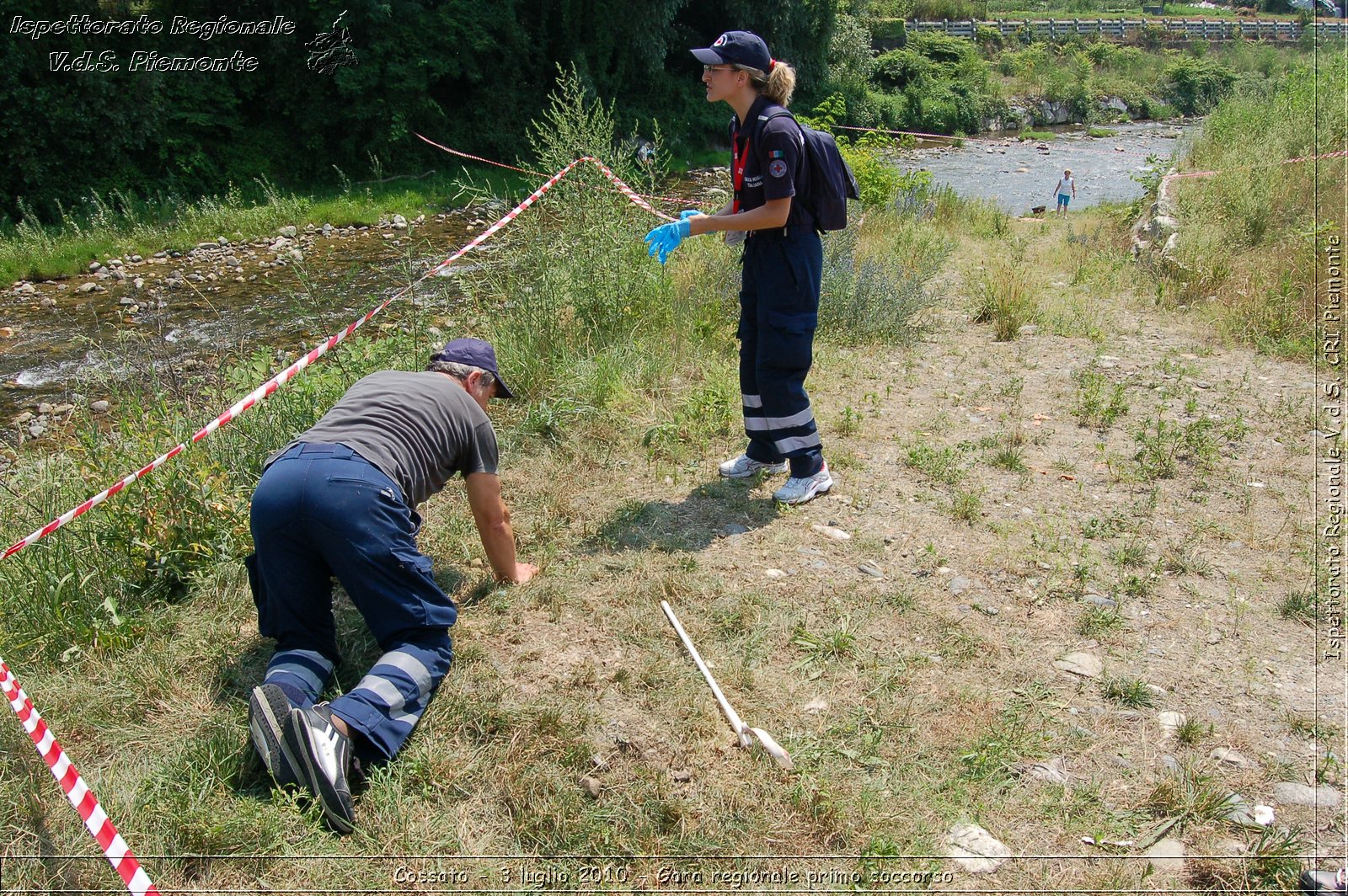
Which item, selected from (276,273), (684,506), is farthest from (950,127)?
(684,506)

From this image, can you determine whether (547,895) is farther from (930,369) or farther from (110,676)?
(930,369)

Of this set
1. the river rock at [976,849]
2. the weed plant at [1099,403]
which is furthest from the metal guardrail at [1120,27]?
the river rock at [976,849]

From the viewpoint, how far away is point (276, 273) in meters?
11.2

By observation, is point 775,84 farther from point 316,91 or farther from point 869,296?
point 316,91

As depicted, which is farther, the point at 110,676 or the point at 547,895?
the point at 110,676

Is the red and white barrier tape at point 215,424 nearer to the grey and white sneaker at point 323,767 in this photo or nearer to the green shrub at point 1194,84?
the grey and white sneaker at point 323,767

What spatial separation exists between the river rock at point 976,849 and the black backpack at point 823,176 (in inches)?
93.4

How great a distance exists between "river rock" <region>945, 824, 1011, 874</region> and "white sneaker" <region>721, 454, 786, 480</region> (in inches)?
87.4

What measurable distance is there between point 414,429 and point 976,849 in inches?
83.8

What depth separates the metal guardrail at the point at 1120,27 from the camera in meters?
39.9

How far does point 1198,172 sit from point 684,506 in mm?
9002

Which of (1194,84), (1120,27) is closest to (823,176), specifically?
(1194,84)

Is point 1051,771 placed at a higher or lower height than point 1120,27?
lower

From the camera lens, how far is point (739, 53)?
3.63 m
